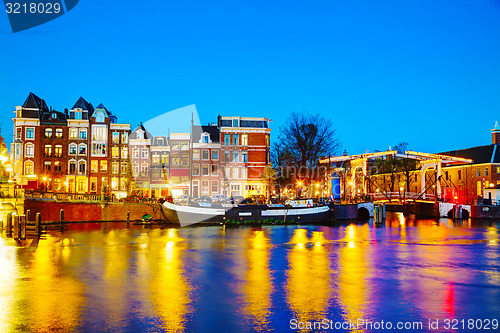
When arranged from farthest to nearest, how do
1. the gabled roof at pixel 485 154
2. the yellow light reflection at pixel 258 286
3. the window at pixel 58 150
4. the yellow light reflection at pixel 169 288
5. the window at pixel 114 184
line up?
the window at pixel 114 184 → the window at pixel 58 150 → the gabled roof at pixel 485 154 → the yellow light reflection at pixel 258 286 → the yellow light reflection at pixel 169 288

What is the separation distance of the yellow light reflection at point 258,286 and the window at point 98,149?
47.8m

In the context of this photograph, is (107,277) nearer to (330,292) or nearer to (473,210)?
(330,292)

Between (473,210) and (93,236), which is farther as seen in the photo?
(473,210)

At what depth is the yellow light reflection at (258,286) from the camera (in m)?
12.6

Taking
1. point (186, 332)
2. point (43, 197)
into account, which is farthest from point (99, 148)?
point (186, 332)

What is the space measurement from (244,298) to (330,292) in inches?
113

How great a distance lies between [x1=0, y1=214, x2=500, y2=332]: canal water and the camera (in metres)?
12.2

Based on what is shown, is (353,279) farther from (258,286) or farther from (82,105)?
(82,105)

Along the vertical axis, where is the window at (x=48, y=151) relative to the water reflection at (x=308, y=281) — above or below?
above

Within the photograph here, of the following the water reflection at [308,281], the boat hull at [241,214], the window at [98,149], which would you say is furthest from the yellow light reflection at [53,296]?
the window at [98,149]

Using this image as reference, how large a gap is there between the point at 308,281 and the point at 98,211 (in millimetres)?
38571

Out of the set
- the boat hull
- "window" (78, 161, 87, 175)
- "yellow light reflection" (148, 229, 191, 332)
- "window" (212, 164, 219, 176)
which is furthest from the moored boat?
Result: "window" (78, 161, 87, 175)

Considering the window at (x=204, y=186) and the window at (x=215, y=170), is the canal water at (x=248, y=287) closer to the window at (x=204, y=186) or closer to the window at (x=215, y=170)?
the window at (x=204, y=186)

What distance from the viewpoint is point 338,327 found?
459 inches
